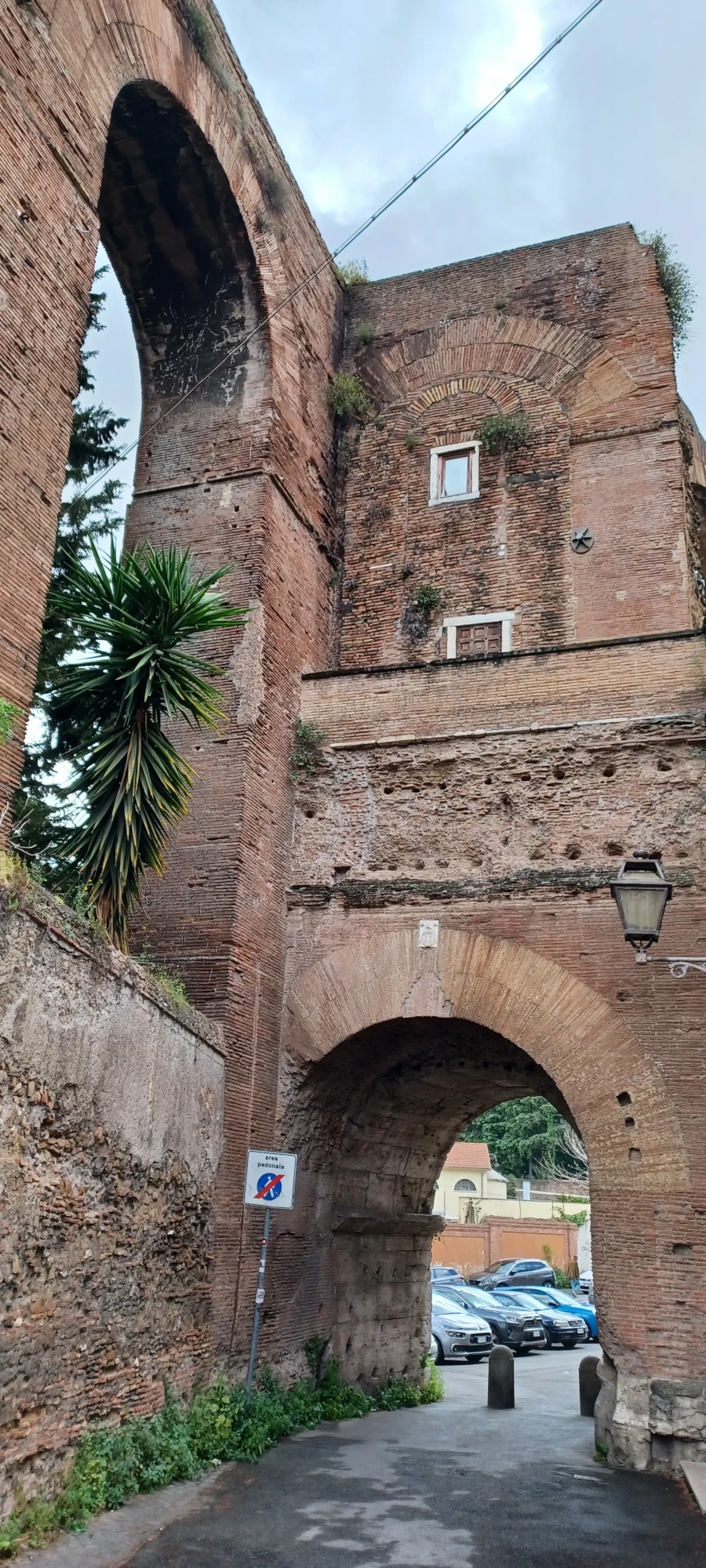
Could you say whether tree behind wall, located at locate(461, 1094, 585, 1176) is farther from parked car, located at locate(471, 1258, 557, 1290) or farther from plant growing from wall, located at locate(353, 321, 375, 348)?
plant growing from wall, located at locate(353, 321, 375, 348)

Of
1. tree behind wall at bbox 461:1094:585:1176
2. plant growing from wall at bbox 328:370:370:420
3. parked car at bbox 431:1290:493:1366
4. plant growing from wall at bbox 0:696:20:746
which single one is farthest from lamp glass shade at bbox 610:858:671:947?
tree behind wall at bbox 461:1094:585:1176

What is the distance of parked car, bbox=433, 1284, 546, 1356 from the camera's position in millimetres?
21297

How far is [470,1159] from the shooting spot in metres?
43.8

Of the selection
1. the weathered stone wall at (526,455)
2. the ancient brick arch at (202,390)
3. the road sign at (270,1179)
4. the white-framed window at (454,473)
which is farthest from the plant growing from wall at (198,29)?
the road sign at (270,1179)

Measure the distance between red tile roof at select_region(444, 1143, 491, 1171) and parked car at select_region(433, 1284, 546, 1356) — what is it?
20974mm

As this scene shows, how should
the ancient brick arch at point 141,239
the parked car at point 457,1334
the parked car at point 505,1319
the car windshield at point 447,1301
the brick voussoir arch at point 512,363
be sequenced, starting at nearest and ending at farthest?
the ancient brick arch at point 141,239 → the brick voussoir arch at point 512,363 → the parked car at point 457,1334 → the car windshield at point 447,1301 → the parked car at point 505,1319

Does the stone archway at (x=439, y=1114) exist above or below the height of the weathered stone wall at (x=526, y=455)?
below

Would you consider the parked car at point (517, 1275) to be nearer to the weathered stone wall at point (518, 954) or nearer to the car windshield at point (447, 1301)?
the car windshield at point (447, 1301)

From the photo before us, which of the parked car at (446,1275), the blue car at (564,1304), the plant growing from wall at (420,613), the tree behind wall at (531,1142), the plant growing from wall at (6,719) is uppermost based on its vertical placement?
the plant growing from wall at (420,613)

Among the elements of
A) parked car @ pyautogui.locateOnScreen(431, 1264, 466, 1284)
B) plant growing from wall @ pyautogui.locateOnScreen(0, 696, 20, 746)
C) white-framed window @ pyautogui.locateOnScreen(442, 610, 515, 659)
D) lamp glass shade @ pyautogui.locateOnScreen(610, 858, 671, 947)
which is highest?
white-framed window @ pyautogui.locateOnScreen(442, 610, 515, 659)

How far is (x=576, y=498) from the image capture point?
14055 mm

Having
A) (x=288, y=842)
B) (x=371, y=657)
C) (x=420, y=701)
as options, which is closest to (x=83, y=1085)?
(x=288, y=842)

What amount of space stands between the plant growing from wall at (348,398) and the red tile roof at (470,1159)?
A: 3281 cm

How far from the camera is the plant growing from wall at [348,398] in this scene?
49.9 ft
